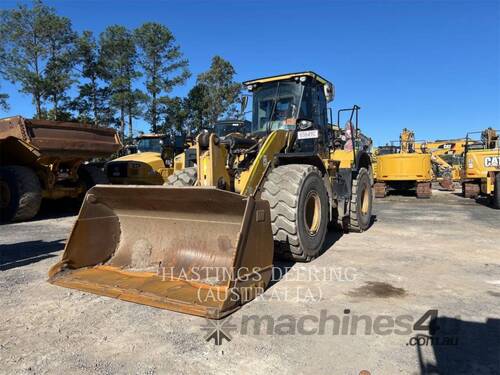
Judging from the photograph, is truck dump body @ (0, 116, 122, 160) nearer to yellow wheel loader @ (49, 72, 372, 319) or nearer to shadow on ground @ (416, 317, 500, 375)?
yellow wheel loader @ (49, 72, 372, 319)

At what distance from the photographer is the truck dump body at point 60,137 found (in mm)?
9258

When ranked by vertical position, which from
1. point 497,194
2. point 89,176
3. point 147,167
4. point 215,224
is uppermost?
point 147,167

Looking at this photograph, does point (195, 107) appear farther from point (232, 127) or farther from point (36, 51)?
point (232, 127)

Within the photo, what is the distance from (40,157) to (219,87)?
26807 mm

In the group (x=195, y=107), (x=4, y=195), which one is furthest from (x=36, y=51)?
(x=4, y=195)

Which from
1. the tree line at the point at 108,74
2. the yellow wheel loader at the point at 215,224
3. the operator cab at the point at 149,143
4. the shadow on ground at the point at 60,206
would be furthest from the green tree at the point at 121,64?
the yellow wheel loader at the point at 215,224

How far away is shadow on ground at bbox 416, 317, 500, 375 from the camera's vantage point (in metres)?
2.79

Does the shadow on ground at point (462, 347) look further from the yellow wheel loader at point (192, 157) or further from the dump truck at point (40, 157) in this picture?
the dump truck at point (40, 157)

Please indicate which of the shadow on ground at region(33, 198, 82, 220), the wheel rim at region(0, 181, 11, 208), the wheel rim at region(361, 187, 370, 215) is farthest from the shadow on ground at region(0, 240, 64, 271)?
the wheel rim at region(361, 187, 370, 215)

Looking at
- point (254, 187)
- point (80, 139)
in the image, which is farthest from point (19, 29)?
point (254, 187)

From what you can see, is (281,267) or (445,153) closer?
(281,267)

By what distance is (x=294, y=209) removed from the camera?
5.02 metres

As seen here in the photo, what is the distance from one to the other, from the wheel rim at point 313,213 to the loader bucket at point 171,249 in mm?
1505

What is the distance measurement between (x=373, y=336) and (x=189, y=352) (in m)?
1.45
